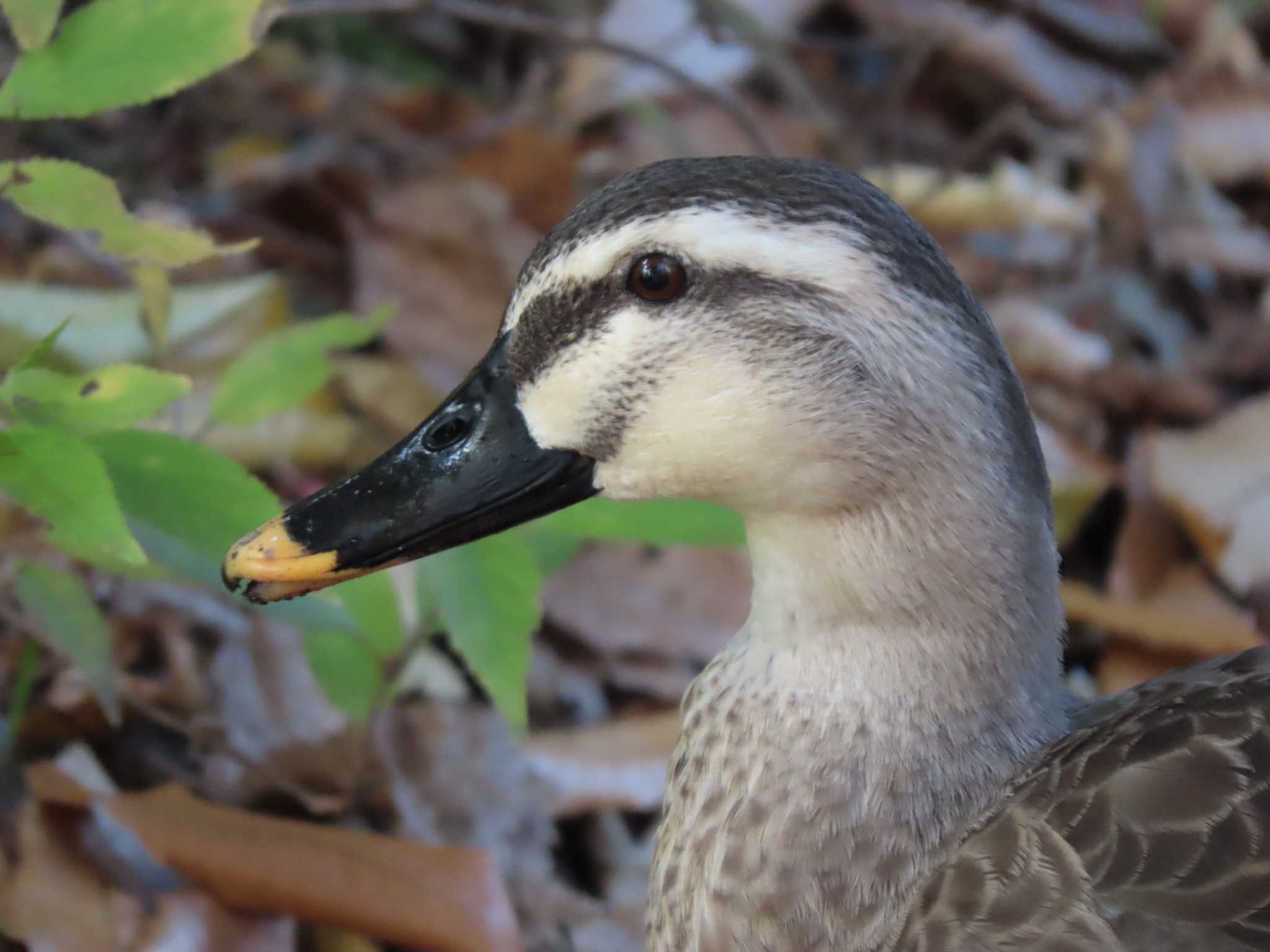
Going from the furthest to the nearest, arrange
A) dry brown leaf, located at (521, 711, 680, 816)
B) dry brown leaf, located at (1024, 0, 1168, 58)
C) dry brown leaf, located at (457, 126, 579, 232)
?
1. dry brown leaf, located at (1024, 0, 1168, 58)
2. dry brown leaf, located at (457, 126, 579, 232)
3. dry brown leaf, located at (521, 711, 680, 816)

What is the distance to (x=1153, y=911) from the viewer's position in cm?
86

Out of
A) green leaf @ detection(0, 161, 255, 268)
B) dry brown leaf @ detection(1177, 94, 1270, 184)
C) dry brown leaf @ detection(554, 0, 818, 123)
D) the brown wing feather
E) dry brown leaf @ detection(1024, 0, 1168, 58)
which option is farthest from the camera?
dry brown leaf @ detection(1024, 0, 1168, 58)

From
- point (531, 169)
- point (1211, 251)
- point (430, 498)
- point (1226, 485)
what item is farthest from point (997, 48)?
point (430, 498)

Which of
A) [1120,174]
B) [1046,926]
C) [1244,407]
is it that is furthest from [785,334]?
[1120,174]

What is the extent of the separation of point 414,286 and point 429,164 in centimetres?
28

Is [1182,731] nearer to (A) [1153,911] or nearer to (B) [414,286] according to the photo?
(A) [1153,911]

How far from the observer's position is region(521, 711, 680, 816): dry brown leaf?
1415 millimetres

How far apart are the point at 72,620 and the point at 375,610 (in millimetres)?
223

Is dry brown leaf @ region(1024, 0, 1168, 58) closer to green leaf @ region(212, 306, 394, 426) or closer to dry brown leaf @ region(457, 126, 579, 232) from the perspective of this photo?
dry brown leaf @ region(457, 126, 579, 232)

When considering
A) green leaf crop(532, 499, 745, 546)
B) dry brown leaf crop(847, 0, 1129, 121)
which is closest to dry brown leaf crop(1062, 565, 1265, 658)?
green leaf crop(532, 499, 745, 546)

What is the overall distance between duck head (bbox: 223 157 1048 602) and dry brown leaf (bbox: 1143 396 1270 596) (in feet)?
2.66

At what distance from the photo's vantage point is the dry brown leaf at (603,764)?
142 centimetres

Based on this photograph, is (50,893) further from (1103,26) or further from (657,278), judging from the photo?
(1103,26)

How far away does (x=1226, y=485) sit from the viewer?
5.81 ft
